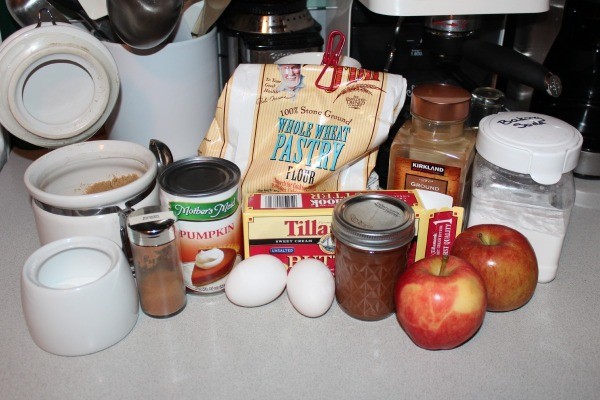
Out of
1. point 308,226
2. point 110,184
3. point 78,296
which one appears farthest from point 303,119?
point 78,296

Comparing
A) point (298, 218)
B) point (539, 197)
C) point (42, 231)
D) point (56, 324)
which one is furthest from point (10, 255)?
point (539, 197)

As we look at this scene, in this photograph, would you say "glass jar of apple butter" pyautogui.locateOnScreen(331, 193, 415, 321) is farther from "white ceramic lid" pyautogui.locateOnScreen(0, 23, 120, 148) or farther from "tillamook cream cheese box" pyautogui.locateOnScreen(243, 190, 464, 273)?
"white ceramic lid" pyautogui.locateOnScreen(0, 23, 120, 148)

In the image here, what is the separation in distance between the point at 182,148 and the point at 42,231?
0.31 m

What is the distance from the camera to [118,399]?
65 cm

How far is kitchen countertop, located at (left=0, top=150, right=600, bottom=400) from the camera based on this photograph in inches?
26.1

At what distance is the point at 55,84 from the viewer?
2.93 feet

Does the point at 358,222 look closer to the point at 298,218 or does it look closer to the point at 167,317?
the point at 298,218

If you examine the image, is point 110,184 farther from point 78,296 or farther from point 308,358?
point 308,358

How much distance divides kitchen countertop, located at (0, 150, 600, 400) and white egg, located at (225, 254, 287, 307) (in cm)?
2

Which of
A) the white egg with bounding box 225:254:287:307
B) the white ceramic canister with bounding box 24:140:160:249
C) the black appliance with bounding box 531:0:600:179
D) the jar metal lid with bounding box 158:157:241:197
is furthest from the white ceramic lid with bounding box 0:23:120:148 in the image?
the black appliance with bounding box 531:0:600:179

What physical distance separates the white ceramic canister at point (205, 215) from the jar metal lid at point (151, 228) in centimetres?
3

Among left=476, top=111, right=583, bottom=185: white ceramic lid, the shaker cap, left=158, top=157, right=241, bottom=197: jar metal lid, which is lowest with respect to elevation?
left=158, top=157, right=241, bottom=197: jar metal lid

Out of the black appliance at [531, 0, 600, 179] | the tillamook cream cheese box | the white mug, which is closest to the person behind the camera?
the white mug

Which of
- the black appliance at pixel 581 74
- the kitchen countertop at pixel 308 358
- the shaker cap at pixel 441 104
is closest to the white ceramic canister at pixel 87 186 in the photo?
the kitchen countertop at pixel 308 358
